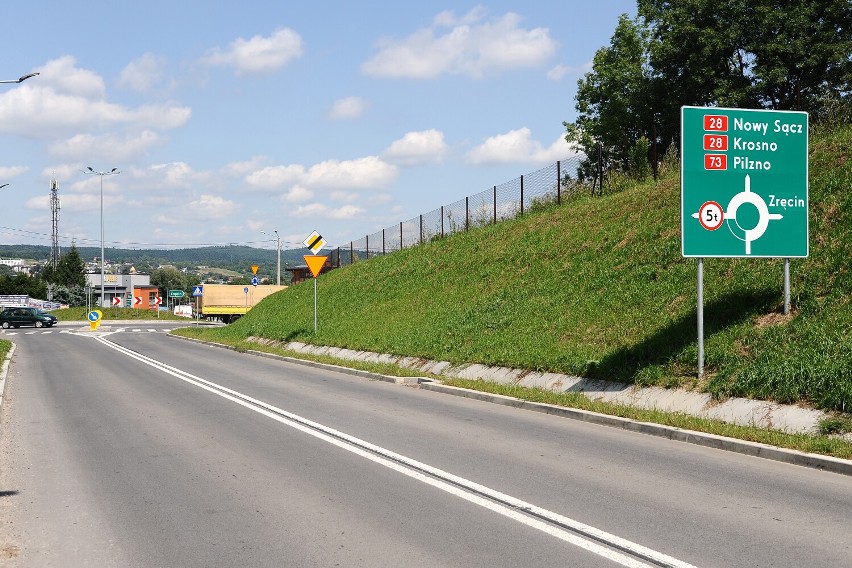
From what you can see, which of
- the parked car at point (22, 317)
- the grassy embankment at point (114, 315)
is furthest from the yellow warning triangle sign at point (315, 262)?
the grassy embankment at point (114, 315)

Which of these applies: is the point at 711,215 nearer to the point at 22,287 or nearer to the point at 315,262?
the point at 315,262

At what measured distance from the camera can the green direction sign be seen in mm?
13273

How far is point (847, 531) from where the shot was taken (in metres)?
6.08

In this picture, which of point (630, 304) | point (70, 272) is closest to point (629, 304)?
point (630, 304)

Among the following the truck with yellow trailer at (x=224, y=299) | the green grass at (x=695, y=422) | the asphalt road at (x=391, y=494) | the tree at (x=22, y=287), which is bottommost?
the asphalt road at (x=391, y=494)

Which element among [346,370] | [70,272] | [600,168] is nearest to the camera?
[346,370]

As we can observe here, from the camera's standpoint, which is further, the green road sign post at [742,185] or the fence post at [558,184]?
the fence post at [558,184]

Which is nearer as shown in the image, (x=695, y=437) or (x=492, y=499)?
(x=492, y=499)

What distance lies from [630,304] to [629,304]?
34mm

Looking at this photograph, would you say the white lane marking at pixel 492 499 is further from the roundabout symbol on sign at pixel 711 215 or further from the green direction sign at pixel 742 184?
the roundabout symbol on sign at pixel 711 215

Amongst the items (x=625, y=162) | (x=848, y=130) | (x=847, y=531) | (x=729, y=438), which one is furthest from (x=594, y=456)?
(x=625, y=162)

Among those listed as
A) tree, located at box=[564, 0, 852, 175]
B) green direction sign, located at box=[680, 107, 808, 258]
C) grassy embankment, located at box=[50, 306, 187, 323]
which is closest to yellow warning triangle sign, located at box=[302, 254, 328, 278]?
tree, located at box=[564, 0, 852, 175]

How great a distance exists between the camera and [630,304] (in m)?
16.8

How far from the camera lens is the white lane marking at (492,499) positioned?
5.53 metres
